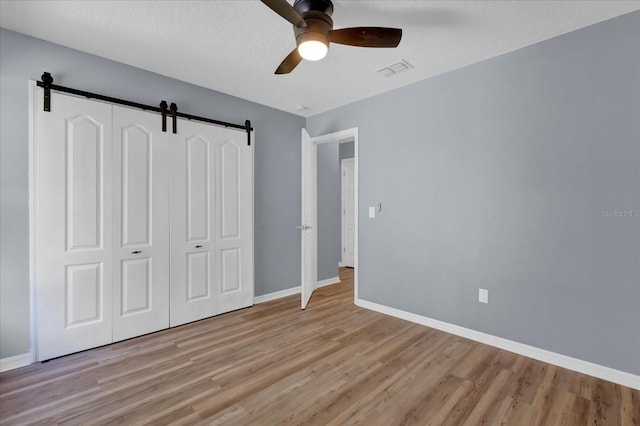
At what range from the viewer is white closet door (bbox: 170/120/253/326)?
10.5 feet

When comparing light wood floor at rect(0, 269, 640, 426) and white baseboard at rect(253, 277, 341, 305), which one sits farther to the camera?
white baseboard at rect(253, 277, 341, 305)

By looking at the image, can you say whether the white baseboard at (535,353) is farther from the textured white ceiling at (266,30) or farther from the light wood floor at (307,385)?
the textured white ceiling at (266,30)

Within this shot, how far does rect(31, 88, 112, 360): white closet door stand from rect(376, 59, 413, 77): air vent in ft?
8.64

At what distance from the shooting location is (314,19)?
1.91 m

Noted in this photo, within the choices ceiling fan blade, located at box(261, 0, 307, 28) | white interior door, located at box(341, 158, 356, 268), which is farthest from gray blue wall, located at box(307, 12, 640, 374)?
white interior door, located at box(341, 158, 356, 268)

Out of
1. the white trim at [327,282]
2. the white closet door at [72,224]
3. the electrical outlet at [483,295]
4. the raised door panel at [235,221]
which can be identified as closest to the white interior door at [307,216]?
the raised door panel at [235,221]

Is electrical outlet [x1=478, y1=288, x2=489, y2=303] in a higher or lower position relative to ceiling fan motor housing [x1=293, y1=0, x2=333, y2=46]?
lower

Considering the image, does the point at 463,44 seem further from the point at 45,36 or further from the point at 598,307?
the point at 45,36

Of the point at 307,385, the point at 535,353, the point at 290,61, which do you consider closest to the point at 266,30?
the point at 290,61

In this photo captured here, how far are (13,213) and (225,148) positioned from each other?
192 centimetres

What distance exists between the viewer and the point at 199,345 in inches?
108

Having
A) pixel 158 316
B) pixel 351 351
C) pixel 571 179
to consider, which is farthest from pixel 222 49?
pixel 571 179

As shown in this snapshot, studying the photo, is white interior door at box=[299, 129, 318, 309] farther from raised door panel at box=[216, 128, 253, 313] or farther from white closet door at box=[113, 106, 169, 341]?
white closet door at box=[113, 106, 169, 341]

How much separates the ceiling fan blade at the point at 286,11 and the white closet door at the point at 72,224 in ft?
6.70
